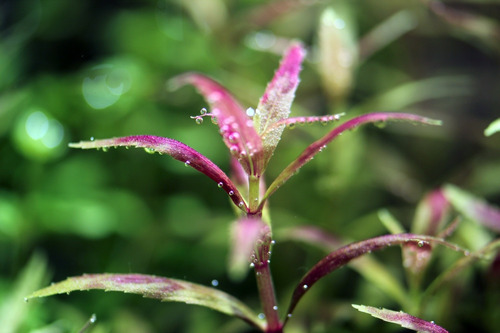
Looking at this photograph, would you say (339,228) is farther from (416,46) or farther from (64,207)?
(416,46)

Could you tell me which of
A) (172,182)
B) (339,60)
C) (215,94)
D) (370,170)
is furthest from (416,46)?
(215,94)

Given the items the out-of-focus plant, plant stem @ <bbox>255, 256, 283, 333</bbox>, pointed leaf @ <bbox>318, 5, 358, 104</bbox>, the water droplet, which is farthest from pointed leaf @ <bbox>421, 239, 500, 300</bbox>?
pointed leaf @ <bbox>318, 5, 358, 104</bbox>

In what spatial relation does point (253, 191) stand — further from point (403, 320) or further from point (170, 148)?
point (403, 320)

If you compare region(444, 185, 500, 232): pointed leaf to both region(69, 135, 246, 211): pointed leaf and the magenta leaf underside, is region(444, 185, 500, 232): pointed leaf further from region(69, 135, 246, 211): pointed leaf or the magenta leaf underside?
region(69, 135, 246, 211): pointed leaf

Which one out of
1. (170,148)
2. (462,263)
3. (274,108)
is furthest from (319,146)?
(462,263)

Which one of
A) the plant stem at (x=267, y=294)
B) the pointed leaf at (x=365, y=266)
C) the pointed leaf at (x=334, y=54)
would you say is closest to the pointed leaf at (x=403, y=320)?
the plant stem at (x=267, y=294)

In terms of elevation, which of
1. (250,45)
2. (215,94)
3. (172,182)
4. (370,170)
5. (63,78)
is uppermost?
(215,94)

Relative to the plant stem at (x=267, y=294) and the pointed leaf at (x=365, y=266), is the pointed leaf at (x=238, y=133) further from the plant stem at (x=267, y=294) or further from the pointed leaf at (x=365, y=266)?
the pointed leaf at (x=365, y=266)
